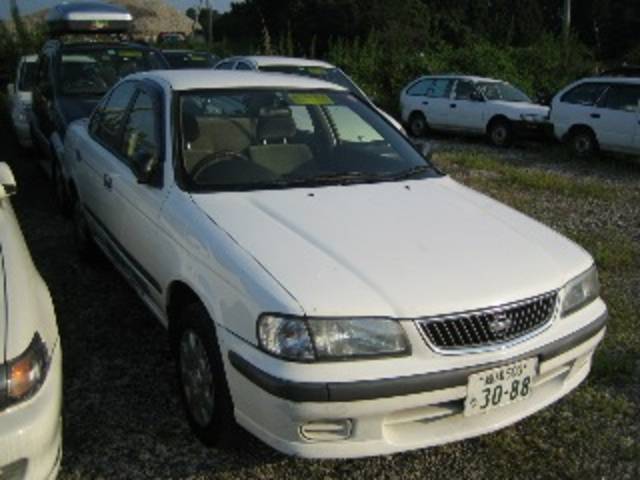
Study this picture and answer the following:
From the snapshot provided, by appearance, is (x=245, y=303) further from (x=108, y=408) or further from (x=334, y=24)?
(x=334, y=24)

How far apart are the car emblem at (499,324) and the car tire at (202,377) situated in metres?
1.02

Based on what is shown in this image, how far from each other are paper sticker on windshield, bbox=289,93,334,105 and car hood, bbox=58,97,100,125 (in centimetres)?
341

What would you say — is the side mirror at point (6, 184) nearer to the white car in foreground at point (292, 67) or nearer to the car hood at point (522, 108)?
the white car in foreground at point (292, 67)

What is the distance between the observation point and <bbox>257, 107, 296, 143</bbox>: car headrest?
12.5 feet

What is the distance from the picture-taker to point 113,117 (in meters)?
4.56

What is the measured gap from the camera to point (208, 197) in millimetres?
3201

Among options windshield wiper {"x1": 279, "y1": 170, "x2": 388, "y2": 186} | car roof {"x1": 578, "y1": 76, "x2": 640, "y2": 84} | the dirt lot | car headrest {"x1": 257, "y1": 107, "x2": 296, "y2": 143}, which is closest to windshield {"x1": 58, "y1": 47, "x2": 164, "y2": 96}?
the dirt lot

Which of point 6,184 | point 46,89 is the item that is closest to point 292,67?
point 46,89

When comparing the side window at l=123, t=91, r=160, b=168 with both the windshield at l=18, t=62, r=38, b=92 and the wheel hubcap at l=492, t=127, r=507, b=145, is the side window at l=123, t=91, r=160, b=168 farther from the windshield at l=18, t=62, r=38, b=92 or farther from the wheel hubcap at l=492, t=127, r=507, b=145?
the wheel hubcap at l=492, t=127, r=507, b=145

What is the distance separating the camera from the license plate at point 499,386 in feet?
8.29

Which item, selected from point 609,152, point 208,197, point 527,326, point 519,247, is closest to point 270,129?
point 208,197

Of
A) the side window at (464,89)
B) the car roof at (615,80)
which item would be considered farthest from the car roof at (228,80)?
the side window at (464,89)

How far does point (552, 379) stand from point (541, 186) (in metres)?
6.34

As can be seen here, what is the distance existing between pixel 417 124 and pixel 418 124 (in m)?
0.04
